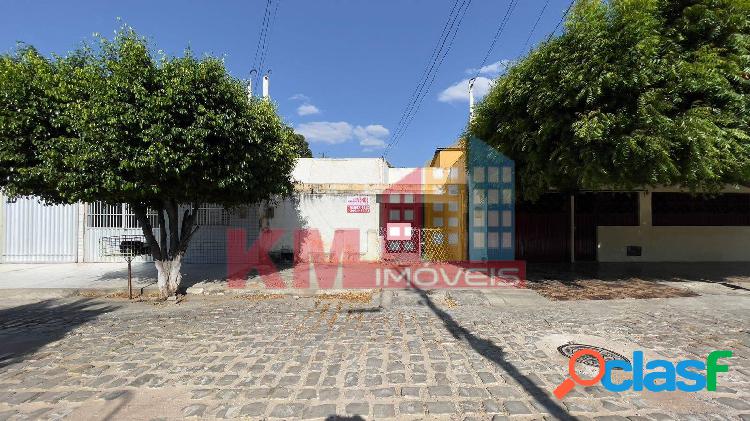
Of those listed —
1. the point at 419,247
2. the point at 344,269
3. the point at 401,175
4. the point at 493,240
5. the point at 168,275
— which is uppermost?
the point at 401,175

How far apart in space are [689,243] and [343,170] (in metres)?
13.2

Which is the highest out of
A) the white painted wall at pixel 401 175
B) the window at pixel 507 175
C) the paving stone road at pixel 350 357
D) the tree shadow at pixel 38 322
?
the white painted wall at pixel 401 175

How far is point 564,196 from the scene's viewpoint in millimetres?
11625

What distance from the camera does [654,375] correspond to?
3557mm

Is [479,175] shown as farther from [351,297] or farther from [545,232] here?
[351,297]

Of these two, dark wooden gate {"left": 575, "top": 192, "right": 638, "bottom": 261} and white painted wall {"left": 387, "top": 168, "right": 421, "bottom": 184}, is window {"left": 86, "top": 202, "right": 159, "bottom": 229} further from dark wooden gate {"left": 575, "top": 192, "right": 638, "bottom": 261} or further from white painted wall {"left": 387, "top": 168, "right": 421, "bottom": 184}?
dark wooden gate {"left": 575, "top": 192, "right": 638, "bottom": 261}

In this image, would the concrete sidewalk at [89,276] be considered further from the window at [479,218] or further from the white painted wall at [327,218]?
the window at [479,218]

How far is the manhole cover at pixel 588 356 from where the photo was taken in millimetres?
3883

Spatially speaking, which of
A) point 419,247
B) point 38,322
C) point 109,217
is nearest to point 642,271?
point 419,247

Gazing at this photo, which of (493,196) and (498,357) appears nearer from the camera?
(498,357)

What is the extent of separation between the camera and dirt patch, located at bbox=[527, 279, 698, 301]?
7.07m

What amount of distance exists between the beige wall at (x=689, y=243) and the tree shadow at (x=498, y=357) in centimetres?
940

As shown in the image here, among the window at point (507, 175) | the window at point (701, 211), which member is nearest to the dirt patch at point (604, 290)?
the window at point (507, 175)

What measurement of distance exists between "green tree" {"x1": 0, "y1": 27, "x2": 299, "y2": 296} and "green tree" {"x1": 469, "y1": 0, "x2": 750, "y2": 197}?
5.77 meters
